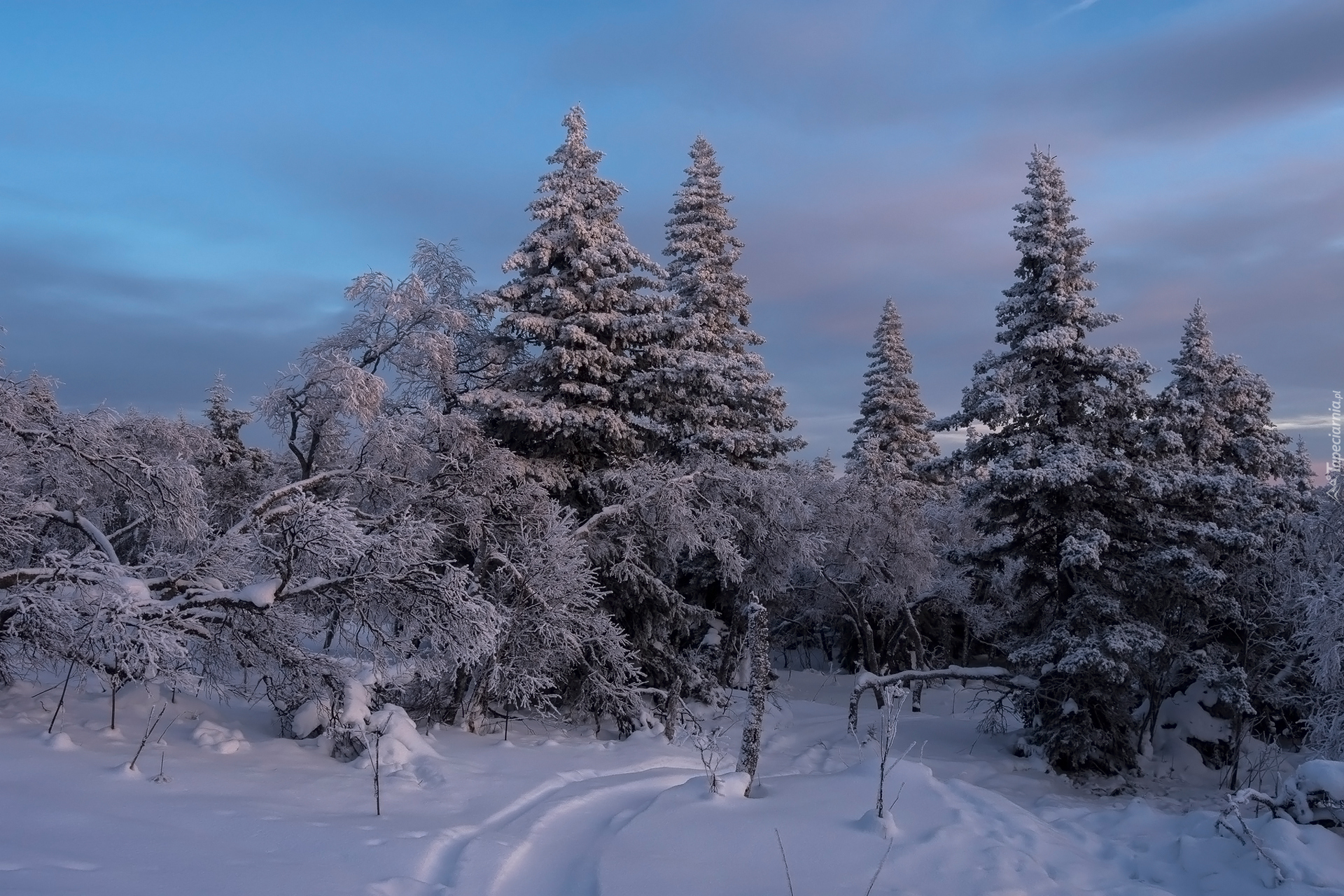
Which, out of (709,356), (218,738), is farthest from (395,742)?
(709,356)

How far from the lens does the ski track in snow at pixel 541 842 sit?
7430 mm

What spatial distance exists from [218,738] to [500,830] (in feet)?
14.0

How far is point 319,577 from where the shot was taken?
36.8 feet

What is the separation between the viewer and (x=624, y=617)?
18656mm

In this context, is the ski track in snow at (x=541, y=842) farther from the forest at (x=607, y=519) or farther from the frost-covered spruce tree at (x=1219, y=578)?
the frost-covered spruce tree at (x=1219, y=578)

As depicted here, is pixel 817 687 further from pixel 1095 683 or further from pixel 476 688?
pixel 476 688

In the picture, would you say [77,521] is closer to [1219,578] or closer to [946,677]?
[946,677]

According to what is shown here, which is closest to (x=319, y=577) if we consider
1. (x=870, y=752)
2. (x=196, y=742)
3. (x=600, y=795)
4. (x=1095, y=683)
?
(x=196, y=742)

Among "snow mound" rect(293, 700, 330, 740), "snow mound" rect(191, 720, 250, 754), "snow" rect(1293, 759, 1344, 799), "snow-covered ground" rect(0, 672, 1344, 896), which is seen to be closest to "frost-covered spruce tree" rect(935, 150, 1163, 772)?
"snow-covered ground" rect(0, 672, 1344, 896)

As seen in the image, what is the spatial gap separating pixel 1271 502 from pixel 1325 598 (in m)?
7.18

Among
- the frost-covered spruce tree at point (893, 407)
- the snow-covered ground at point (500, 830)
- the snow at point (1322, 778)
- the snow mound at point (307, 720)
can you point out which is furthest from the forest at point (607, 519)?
the frost-covered spruce tree at point (893, 407)

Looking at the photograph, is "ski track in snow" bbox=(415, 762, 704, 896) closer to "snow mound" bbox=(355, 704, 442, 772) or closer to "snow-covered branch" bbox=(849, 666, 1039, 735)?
"snow mound" bbox=(355, 704, 442, 772)

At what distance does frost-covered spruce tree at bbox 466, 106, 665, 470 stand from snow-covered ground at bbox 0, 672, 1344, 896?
6.75 m

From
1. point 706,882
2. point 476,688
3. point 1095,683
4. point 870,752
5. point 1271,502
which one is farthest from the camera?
point 1271,502
